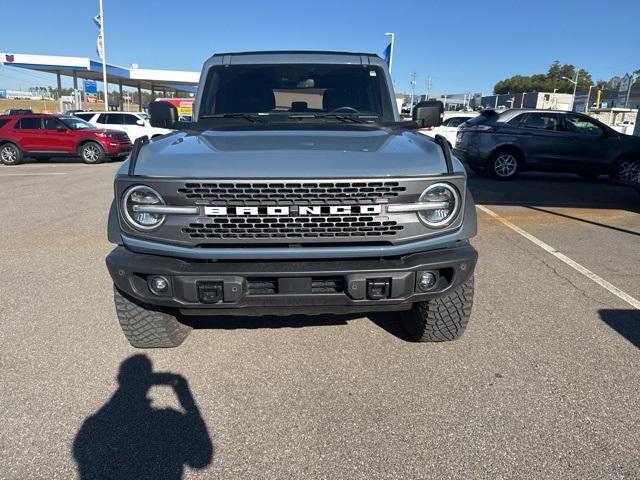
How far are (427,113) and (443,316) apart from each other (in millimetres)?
1754

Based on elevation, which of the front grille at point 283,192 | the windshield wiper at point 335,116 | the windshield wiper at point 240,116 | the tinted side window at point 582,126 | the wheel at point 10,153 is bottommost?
the wheel at point 10,153

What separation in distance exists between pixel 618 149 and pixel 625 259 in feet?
23.5

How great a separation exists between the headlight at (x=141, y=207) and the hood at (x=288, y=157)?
102 mm

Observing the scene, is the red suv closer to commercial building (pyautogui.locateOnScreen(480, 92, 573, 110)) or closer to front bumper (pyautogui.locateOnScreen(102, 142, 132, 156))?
front bumper (pyautogui.locateOnScreen(102, 142, 132, 156))

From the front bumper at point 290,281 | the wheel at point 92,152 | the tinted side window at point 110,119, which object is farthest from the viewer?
the tinted side window at point 110,119

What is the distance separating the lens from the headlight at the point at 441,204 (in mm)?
2723

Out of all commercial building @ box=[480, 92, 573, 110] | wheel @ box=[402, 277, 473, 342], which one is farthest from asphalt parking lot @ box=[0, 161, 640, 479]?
commercial building @ box=[480, 92, 573, 110]

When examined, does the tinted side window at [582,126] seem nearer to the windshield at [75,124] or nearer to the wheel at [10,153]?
the windshield at [75,124]

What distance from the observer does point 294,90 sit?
13.6 ft

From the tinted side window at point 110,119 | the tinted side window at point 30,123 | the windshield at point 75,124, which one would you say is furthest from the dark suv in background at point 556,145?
the tinted side window at point 110,119

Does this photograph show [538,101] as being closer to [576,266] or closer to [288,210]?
[576,266]

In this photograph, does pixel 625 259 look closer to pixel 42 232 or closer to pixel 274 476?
pixel 274 476

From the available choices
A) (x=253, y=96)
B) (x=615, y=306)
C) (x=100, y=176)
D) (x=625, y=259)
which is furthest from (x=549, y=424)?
(x=100, y=176)

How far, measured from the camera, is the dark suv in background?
37.6 feet
